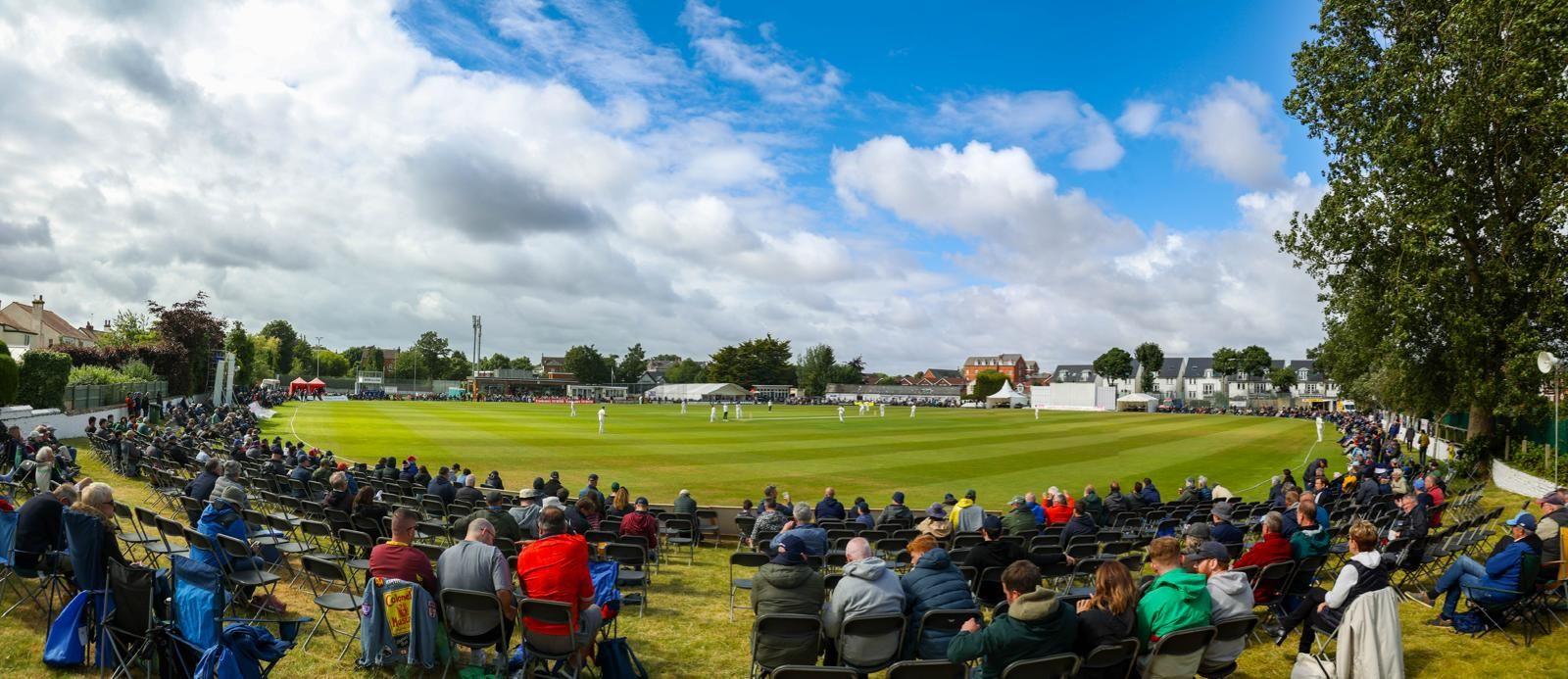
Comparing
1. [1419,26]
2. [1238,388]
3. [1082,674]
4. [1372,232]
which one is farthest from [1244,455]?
[1238,388]

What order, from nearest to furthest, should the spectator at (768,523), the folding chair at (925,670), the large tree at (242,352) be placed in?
the folding chair at (925,670)
the spectator at (768,523)
the large tree at (242,352)

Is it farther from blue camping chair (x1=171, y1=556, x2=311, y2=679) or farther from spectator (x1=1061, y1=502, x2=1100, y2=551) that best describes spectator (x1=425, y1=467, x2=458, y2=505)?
spectator (x1=1061, y1=502, x2=1100, y2=551)

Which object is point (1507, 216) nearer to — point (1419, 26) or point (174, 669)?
point (1419, 26)

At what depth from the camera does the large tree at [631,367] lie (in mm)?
166875

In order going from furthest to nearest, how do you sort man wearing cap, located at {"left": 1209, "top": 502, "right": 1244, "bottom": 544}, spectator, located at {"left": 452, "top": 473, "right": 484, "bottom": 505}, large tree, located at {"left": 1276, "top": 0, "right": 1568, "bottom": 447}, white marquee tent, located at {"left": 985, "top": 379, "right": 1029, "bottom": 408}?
1. white marquee tent, located at {"left": 985, "top": 379, "right": 1029, "bottom": 408}
2. large tree, located at {"left": 1276, "top": 0, "right": 1568, "bottom": 447}
3. spectator, located at {"left": 452, "top": 473, "right": 484, "bottom": 505}
4. man wearing cap, located at {"left": 1209, "top": 502, "right": 1244, "bottom": 544}

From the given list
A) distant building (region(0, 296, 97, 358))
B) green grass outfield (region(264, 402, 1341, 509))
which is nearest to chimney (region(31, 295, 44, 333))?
distant building (region(0, 296, 97, 358))

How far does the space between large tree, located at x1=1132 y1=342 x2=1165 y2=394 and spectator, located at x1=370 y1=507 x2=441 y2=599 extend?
16029 cm

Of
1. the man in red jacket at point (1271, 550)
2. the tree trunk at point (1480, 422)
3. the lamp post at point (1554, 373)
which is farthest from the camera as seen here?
the tree trunk at point (1480, 422)

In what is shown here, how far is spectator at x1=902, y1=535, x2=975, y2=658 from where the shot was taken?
586cm

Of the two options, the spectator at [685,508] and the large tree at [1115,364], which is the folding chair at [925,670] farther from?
the large tree at [1115,364]

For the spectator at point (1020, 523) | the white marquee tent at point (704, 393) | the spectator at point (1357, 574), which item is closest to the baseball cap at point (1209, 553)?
the spectator at point (1357, 574)

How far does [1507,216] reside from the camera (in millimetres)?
21734

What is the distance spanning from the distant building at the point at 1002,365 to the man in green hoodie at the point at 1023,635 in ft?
558

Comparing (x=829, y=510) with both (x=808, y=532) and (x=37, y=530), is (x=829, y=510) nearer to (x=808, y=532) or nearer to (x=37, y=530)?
(x=808, y=532)
